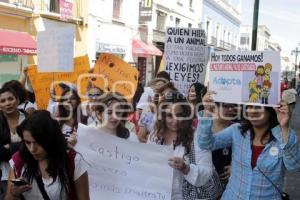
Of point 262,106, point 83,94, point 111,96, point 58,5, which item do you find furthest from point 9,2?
point 262,106

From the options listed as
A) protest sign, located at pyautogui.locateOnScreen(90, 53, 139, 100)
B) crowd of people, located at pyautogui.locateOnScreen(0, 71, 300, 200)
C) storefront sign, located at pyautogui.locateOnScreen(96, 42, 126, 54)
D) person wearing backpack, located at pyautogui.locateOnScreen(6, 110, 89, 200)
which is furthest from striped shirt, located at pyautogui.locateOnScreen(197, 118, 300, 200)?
storefront sign, located at pyautogui.locateOnScreen(96, 42, 126, 54)

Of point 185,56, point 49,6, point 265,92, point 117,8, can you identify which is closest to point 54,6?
point 49,6

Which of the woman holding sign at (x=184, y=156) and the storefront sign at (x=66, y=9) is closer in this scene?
the woman holding sign at (x=184, y=156)

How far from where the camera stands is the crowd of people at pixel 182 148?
2.52m

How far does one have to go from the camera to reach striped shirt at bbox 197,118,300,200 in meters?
2.78

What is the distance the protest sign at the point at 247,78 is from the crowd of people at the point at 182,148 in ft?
0.27

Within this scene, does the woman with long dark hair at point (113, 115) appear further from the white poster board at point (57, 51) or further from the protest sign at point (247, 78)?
the white poster board at point (57, 51)

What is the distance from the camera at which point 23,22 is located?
17047mm


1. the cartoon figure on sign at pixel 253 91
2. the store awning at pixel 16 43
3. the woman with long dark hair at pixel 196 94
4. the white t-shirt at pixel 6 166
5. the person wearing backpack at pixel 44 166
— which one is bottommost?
the white t-shirt at pixel 6 166

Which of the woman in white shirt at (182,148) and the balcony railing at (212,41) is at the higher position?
the balcony railing at (212,41)

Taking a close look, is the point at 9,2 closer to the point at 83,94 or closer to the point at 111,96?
the point at 83,94

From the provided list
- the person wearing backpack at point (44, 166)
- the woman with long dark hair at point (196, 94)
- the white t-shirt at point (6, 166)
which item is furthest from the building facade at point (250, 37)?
the person wearing backpack at point (44, 166)

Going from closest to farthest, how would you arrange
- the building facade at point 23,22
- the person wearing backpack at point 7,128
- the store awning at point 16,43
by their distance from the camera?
1. the person wearing backpack at point 7,128
2. the store awning at point 16,43
3. the building facade at point 23,22

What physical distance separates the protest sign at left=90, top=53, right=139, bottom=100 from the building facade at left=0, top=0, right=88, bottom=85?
9.38 metres
